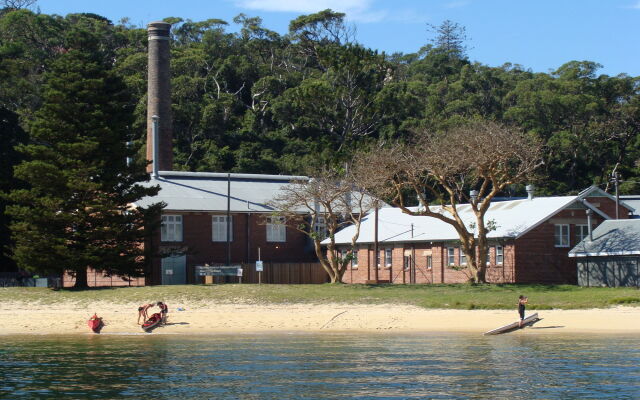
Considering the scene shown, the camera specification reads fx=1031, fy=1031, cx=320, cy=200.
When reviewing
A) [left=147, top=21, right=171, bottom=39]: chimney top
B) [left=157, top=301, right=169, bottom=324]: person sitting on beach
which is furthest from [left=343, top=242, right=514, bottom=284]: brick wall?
[left=147, top=21, right=171, bottom=39]: chimney top

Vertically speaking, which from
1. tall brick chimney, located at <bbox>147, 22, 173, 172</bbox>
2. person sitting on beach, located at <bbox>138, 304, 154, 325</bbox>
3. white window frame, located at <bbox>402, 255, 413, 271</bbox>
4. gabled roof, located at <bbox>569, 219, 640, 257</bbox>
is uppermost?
tall brick chimney, located at <bbox>147, 22, 173, 172</bbox>

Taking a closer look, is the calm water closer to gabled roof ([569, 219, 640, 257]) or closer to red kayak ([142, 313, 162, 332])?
red kayak ([142, 313, 162, 332])

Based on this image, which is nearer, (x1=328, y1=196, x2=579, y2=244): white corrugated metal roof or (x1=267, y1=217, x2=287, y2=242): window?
(x1=328, y1=196, x2=579, y2=244): white corrugated metal roof

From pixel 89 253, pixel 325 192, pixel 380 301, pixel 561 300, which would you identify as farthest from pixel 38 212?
pixel 561 300

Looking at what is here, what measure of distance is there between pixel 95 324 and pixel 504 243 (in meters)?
25.5

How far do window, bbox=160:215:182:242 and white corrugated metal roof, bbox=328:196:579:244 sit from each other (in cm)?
1136

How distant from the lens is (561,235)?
62594mm

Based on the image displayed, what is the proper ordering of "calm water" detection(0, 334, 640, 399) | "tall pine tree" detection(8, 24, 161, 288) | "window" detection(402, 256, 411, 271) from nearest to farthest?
"calm water" detection(0, 334, 640, 399)
"tall pine tree" detection(8, 24, 161, 288)
"window" detection(402, 256, 411, 271)

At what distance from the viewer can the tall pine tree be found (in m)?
58.3

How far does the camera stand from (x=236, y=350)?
39.5 m

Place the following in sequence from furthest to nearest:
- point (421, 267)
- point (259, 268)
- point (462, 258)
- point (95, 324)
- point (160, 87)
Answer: point (160, 87)
point (421, 267)
point (462, 258)
point (259, 268)
point (95, 324)

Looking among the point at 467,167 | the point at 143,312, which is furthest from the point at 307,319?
the point at 467,167

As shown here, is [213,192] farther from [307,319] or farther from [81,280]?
[307,319]

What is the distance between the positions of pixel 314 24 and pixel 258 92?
21.7 m
